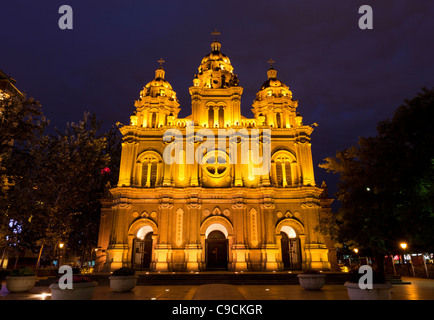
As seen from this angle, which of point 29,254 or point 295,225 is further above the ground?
point 295,225

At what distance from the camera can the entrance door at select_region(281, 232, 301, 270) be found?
30.1 meters

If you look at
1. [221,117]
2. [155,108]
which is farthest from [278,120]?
[155,108]

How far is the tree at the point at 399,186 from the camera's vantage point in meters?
13.2

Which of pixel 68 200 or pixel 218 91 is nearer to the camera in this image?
pixel 68 200

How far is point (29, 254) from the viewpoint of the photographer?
133 feet

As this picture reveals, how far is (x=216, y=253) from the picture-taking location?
100 feet

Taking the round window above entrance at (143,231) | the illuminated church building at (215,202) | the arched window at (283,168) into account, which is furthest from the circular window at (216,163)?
the round window above entrance at (143,231)

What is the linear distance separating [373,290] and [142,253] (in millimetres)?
23850

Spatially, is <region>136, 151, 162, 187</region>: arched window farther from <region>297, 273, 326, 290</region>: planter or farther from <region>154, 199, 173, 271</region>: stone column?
<region>297, 273, 326, 290</region>: planter

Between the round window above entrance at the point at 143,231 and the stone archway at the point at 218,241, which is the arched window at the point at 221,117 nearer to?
the stone archway at the point at 218,241

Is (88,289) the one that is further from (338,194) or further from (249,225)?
(249,225)

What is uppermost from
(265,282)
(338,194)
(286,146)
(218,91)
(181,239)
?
(218,91)
